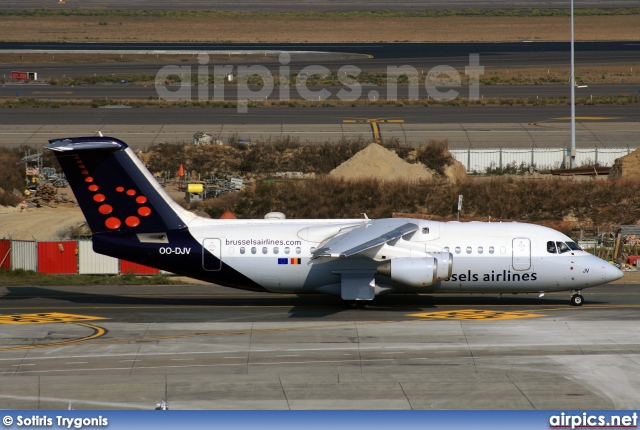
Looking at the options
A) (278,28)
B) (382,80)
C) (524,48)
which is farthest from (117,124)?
(278,28)

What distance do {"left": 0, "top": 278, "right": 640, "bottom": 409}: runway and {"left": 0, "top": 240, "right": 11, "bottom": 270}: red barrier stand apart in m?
4.65

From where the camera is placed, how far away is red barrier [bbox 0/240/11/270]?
43812 millimetres

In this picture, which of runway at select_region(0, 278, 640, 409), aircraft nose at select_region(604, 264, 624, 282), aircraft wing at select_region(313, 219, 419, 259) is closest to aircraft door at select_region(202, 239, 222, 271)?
runway at select_region(0, 278, 640, 409)

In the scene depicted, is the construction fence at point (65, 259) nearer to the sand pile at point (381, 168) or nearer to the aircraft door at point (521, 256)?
the sand pile at point (381, 168)

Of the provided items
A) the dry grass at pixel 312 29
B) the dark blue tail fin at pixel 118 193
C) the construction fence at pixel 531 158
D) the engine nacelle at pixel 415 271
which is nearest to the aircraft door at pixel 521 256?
the engine nacelle at pixel 415 271

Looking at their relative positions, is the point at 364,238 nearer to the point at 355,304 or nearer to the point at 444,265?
the point at 444,265

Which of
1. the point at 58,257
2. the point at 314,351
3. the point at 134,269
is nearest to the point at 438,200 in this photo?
the point at 134,269

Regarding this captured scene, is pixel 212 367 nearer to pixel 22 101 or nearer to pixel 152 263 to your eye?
pixel 152 263

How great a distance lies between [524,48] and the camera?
12756 centimetres

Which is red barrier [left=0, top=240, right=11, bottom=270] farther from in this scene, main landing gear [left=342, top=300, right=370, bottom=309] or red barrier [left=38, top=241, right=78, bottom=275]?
main landing gear [left=342, top=300, right=370, bottom=309]

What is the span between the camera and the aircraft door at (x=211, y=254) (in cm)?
3434

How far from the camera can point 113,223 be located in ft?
113

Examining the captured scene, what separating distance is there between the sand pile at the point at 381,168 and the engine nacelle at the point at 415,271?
2301 cm

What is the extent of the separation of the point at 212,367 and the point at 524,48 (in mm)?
109565
